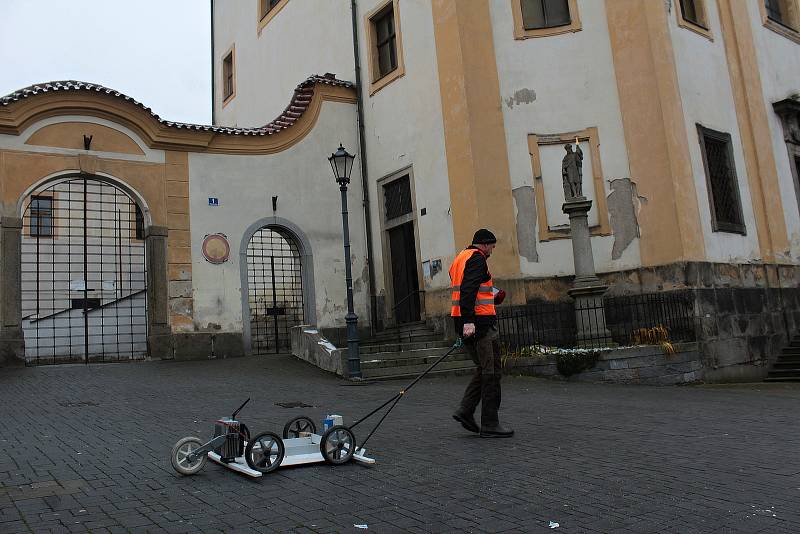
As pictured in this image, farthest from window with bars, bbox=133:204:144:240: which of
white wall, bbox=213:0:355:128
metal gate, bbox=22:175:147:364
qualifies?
white wall, bbox=213:0:355:128

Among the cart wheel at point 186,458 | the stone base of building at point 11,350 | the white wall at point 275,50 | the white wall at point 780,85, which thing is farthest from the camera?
the white wall at point 275,50

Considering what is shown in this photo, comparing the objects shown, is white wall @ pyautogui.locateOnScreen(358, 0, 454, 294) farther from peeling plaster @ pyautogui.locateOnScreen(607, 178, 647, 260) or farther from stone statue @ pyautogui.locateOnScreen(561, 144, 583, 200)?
peeling plaster @ pyautogui.locateOnScreen(607, 178, 647, 260)

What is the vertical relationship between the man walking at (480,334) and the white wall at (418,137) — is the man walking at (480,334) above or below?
below

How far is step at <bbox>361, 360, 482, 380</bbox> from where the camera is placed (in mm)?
12898

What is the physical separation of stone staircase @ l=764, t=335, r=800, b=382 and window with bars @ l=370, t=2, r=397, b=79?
37.2 feet

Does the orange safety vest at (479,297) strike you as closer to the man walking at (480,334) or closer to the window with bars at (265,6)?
the man walking at (480,334)

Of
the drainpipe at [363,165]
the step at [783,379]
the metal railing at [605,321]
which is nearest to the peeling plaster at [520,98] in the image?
the drainpipe at [363,165]

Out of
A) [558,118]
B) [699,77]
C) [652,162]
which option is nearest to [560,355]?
[652,162]

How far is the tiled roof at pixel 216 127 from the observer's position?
14.3m

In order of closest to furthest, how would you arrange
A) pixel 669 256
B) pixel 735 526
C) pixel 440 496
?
pixel 735 526, pixel 440 496, pixel 669 256

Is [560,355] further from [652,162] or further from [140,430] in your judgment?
[140,430]

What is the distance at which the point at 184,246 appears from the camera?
1591 centimetres

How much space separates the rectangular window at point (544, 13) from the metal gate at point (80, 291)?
475 inches

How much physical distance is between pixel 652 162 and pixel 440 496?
11776 millimetres
